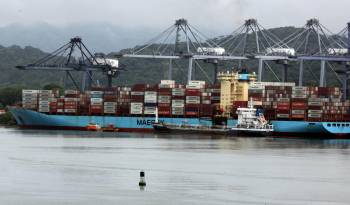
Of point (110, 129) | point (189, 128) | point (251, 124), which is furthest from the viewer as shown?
point (110, 129)

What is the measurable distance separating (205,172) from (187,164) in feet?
17.2

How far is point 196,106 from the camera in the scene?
354ft

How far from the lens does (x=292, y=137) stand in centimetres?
10131

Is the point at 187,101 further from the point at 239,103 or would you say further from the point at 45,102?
the point at 45,102

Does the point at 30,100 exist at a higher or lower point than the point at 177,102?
higher

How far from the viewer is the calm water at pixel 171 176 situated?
1373 inches

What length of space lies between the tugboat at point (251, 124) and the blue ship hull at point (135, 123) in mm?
3198

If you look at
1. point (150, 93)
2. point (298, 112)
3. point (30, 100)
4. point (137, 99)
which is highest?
point (150, 93)

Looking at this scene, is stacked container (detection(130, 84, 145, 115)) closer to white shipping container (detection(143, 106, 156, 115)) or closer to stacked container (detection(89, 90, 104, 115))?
white shipping container (detection(143, 106, 156, 115))

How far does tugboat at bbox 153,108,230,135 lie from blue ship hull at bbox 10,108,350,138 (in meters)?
2.39

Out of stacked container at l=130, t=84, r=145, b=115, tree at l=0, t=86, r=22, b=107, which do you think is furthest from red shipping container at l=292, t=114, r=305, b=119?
tree at l=0, t=86, r=22, b=107

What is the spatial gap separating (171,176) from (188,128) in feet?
198

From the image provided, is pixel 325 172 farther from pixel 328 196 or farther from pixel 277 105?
pixel 277 105

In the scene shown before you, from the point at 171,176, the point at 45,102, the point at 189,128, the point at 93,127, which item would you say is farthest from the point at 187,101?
the point at 171,176
